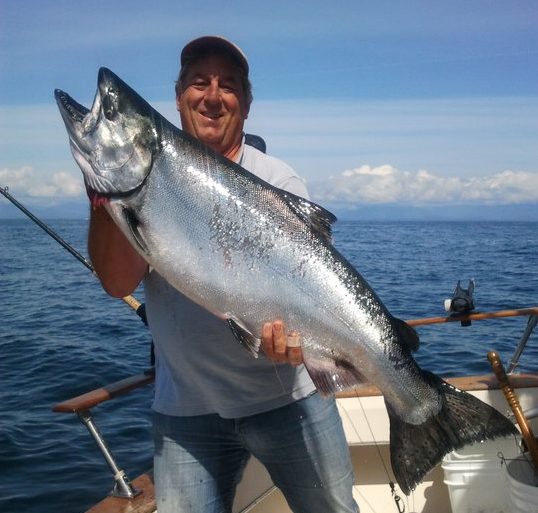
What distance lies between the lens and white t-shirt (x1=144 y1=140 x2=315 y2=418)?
293cm

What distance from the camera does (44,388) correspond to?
465 inches

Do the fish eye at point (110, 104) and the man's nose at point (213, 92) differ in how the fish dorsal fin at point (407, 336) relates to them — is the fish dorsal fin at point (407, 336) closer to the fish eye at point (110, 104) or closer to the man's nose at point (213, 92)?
the man's nose at point (213, 92)

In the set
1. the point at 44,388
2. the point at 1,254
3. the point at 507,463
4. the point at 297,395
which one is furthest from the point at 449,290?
the point at 1,254

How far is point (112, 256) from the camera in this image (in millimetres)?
2781

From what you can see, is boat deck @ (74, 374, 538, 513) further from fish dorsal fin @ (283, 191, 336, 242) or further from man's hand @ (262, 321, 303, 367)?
fish dorsal fin @ (283, 191, 336, 242)

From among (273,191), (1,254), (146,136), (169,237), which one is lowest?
(1,254)

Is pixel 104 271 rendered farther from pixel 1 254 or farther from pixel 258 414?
pixel 1 254

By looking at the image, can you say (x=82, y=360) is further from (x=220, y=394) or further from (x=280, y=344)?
(x=280, y=344)

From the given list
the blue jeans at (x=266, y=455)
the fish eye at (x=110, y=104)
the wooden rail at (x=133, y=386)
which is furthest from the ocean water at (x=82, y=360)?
the fish eye at (x=110, y=104)

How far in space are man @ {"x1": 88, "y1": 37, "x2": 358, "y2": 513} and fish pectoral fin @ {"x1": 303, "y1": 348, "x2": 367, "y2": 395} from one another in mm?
185

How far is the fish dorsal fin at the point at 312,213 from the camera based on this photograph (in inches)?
111

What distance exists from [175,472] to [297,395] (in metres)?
0.71

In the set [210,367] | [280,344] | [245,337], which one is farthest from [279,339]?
[210,367]

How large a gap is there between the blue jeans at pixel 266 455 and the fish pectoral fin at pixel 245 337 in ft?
1.54
